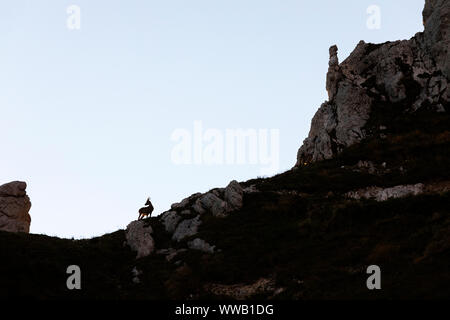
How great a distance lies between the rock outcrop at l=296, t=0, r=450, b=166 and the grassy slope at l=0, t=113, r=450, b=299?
12747mm

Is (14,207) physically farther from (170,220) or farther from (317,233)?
(317,233)

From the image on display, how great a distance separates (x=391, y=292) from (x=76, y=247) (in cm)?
2415

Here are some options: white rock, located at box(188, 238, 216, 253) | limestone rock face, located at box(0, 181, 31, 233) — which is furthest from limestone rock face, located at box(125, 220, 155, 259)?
limestone rock face, located at box(0, 181, 31, 233)

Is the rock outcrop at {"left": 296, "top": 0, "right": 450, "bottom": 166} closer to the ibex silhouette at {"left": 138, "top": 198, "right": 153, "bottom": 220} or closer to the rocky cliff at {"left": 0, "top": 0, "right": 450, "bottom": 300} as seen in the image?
the rocky cliff at {"left": 0, "top": 0, "right": 450, "bottom": 300}

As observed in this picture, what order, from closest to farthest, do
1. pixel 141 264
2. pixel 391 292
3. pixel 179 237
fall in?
pixel 391 292 → pixel 141 264 → pixel 179 237

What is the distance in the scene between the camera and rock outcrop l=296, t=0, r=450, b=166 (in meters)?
56.4

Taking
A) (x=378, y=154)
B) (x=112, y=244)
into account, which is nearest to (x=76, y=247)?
(x=112, y=244)

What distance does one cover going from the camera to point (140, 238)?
37812 mm

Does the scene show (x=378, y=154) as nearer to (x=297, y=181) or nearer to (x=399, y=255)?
(x=297, y=181)

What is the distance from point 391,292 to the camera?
19.6 m

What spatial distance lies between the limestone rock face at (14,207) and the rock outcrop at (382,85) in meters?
35.8

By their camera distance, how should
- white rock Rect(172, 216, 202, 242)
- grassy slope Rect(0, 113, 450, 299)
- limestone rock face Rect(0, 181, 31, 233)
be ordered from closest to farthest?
1. grassy slope Rect(0, 113, 450, 299)
2. white rock Rect(172, 216, 202, 242)
3. limestone rock face Rect(0, 181, 31, 233)

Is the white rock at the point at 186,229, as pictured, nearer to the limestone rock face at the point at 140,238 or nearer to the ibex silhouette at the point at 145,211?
the limestone rock face at the point at 140,238

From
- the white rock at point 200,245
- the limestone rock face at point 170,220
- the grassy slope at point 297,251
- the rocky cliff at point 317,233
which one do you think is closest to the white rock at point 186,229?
the rocky cliff at point 317,233
